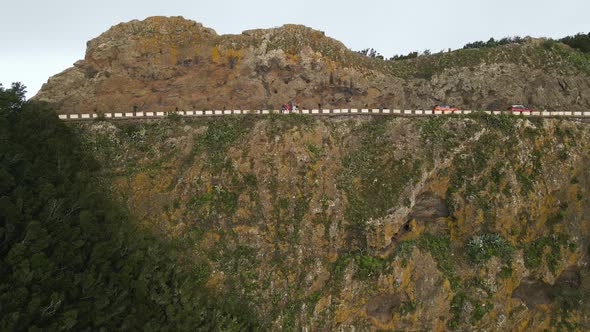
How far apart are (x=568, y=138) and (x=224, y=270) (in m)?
28.8

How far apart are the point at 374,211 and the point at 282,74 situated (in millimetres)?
14482

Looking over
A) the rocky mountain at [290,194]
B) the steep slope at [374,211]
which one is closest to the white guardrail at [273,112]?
the rocky mountain at [290,194]

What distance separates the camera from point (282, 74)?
29.7 metres

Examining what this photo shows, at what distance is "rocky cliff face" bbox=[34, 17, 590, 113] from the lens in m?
27.3

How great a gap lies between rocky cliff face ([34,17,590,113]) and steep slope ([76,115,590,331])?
367 centimetres

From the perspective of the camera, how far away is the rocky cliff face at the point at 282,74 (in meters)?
27.3

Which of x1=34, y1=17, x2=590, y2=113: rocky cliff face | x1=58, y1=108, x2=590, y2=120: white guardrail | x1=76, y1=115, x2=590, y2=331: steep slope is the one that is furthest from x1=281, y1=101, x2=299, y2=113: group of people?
x1=76, y1=115, x2=590, y2=331: steep slope

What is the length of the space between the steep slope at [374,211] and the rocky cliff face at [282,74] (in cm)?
367

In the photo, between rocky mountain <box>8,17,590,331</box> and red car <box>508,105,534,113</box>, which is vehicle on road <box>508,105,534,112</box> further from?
rocky mountain <box>8,17,590,331</box>

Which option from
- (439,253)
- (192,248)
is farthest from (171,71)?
(439,253)

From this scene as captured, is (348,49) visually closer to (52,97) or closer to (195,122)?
(195,122)

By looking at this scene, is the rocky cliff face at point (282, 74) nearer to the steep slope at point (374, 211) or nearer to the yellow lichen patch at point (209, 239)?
the steep slope at point (374, 211)

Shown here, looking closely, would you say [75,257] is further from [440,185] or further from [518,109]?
[518,109]

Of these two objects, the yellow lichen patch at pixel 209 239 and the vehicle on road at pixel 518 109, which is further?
the vehicle on road at pixel 518 109
